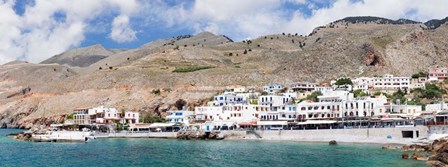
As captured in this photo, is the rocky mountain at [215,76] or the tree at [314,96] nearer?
the tree at [314,96]

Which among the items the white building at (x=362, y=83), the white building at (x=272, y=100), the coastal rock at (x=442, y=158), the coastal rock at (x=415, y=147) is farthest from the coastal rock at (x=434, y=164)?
the white building at (x=362, y=83)

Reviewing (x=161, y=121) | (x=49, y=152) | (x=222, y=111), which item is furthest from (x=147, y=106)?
(x=49, y=152)

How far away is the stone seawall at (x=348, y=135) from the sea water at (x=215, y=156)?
3.74 metres

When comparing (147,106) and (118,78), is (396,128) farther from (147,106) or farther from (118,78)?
(118,78)

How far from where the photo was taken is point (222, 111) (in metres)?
96.3

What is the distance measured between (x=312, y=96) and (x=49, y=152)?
52570 millimetres

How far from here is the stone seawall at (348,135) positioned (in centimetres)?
6706

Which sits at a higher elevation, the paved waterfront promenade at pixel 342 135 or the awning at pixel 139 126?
the awning at pixel 139 126

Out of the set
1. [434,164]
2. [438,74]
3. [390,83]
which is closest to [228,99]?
[390,83]

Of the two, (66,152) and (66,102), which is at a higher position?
(66,102)

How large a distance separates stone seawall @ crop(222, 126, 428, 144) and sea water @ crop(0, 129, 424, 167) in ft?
12.3

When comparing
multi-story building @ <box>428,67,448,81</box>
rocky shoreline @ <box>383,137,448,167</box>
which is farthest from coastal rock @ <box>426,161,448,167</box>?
multi-story building @ <box>428,67,448,81</box>

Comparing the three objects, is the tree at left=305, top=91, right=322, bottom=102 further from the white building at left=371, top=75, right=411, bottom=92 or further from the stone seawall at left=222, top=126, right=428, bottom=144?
the stone seawall at left=222, top=126, right=428, bottom=144

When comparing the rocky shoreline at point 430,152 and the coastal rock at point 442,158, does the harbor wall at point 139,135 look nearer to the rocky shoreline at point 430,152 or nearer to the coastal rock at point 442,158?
the rocky shoreline at point 430,152
